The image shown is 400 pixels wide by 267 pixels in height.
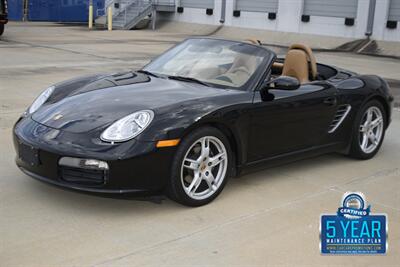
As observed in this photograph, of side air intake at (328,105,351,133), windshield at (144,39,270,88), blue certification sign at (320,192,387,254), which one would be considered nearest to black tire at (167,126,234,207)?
windshield at (144,39,270,88)

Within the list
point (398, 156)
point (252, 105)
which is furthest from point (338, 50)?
point (252, 105)

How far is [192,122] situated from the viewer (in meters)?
4.21

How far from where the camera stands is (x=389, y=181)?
5.36m

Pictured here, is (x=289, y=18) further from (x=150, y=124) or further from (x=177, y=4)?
(x=150, y=124)

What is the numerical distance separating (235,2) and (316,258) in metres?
26.3

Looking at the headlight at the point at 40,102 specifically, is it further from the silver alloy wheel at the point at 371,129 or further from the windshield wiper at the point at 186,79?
the silver alloy wheel at the point at 371,129

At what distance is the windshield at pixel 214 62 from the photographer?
16.4 ft

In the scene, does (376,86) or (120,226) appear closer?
(120,226)

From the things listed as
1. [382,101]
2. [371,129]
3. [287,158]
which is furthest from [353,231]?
[382,101]

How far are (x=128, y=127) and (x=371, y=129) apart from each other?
122 inches

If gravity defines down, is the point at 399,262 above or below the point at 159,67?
below

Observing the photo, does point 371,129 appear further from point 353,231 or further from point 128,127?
point 128,127

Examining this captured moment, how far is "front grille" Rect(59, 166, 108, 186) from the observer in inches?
156

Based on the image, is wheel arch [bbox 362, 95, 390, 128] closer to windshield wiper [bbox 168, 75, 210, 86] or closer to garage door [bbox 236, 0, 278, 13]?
windshield wiper [bbox 168, 75, 210, 86]
